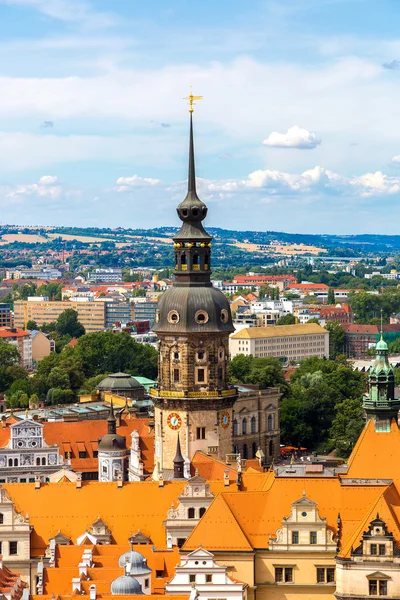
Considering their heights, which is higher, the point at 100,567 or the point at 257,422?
the point at 257,422

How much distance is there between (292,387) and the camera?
564 feet

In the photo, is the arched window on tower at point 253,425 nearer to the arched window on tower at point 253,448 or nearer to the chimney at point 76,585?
the arched window on tower at point 253,448

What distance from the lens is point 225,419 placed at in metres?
99.0

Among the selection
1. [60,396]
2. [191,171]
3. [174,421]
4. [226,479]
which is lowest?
[60,396]

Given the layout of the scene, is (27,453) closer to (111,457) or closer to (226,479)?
(111,457)

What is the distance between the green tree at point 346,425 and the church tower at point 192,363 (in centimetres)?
4060

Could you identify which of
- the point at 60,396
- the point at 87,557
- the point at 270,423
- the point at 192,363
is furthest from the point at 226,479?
the point at 60,396

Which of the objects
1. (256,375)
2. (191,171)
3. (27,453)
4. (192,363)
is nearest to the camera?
(192,363)

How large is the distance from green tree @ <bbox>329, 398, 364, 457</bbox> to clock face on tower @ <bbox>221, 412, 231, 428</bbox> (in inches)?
1541

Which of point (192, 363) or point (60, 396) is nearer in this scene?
point (192, 363)

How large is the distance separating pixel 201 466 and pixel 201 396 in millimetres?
5669

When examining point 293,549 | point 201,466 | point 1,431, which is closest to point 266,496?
point 293,549

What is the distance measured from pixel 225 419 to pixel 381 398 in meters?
19.3

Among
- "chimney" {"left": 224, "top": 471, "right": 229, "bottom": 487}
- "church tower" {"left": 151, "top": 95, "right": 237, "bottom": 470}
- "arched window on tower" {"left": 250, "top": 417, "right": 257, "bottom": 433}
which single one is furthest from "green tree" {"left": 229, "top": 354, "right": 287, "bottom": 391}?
"chimney" {"left": 224, "top": 471, "right": 229, "bottom": 487}
